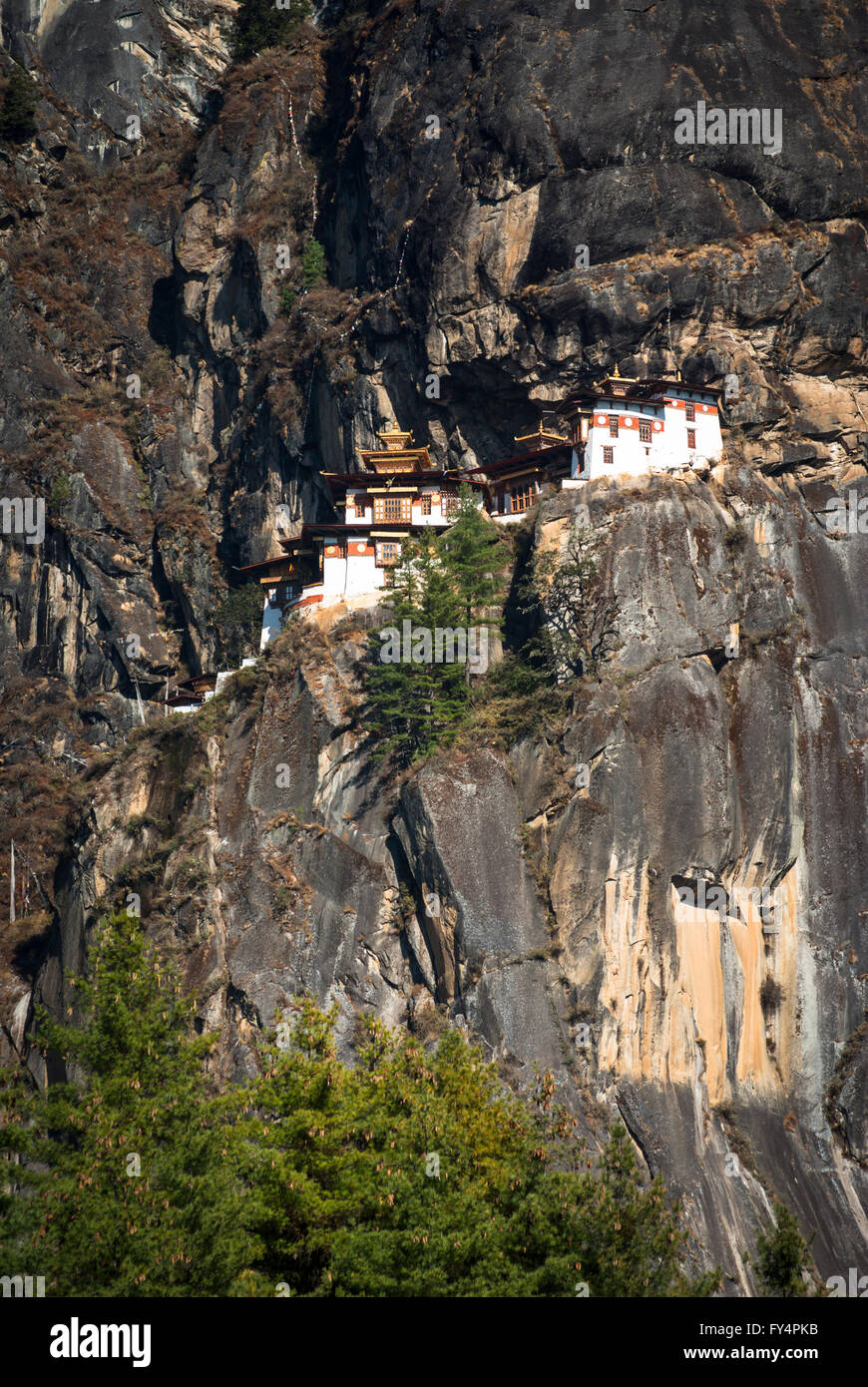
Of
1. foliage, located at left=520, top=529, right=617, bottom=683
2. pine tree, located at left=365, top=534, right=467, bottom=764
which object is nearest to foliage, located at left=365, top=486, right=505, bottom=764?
pine tree, located at left=365, top=534, right=467, bottom=764

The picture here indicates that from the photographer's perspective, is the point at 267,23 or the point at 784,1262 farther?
the point at 267,23

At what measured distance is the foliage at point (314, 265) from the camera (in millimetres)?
74250

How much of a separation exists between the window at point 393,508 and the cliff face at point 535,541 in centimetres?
500

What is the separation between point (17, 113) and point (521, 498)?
43982 millimetres

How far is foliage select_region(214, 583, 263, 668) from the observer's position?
6525cm

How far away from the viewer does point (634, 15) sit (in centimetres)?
6800

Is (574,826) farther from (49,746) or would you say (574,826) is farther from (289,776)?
(49,746)

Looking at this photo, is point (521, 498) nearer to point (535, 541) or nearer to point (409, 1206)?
point (535, 541)

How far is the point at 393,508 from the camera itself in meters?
62.8

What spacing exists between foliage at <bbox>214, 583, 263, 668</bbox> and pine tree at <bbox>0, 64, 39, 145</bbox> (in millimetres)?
36637

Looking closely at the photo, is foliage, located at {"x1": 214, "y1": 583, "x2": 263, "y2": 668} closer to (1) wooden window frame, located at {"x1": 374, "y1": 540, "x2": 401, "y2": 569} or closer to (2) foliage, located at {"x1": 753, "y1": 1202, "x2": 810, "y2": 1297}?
(1) wooden window frame, located at {"x1": 374, "y1": 540, "x2": 401, "y2": 569}

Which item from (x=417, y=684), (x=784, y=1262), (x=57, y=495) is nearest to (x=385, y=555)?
(x=417, y=684)

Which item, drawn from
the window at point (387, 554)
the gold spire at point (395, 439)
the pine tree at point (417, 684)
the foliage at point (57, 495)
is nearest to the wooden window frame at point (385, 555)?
the window at point (387, 554)

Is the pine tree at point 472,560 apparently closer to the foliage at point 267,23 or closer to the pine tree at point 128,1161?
the pine tree at point 128,1161
